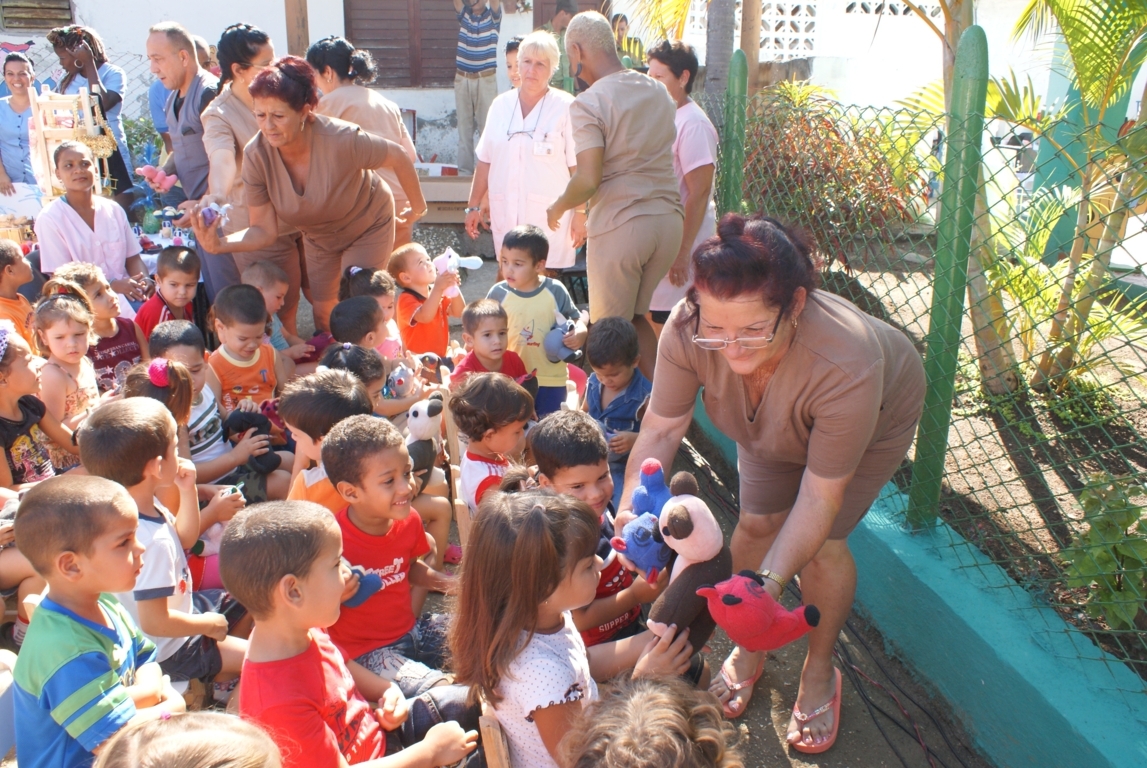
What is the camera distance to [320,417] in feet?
9.20

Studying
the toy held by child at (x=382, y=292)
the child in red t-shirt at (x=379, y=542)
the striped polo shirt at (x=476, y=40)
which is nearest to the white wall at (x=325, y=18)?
the striped polo shirt at (x=476, y=40)

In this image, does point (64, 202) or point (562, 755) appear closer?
point (562, 755)

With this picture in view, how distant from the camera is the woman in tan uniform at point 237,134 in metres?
4.44

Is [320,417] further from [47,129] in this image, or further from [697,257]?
[47,129]

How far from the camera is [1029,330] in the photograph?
2.49 metres

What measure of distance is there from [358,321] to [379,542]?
5.10 feet

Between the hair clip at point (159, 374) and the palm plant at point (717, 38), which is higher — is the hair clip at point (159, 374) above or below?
below

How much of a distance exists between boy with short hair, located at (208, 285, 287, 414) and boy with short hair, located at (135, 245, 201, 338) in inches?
23.4

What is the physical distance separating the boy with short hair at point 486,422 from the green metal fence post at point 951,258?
135 centimetres

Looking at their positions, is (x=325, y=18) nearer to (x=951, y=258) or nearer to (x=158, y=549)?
(x=951, y=258)

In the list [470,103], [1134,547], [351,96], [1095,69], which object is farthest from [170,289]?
[470,103]

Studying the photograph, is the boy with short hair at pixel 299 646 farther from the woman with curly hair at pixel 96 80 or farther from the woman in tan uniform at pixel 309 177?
the woman with curly hair at pixel 96 80

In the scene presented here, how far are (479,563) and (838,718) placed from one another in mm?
1344

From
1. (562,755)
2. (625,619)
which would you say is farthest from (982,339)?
(562,755)
